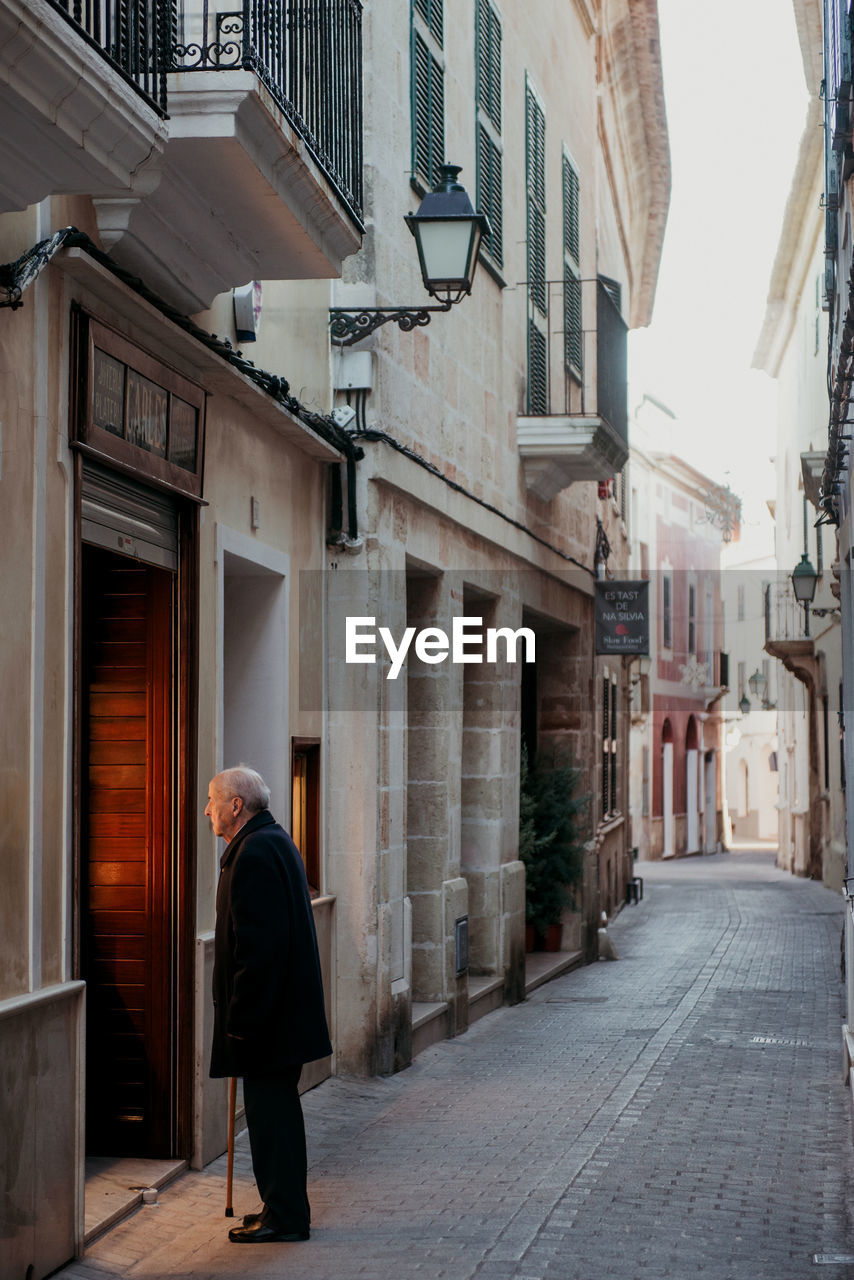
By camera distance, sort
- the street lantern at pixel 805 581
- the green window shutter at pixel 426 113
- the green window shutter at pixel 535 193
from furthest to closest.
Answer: the street lantern at pixel 805 581 → the green window shutter at pixel 535 193 → the green window shutter at pixel 426 113

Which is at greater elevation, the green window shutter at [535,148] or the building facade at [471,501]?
the green window shutter at [535,148]

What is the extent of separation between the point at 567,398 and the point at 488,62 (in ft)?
10.4

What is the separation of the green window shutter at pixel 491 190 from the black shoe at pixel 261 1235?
9.03m

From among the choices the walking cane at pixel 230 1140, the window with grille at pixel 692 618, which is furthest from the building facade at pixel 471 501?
the window with grille at pixel 692 618

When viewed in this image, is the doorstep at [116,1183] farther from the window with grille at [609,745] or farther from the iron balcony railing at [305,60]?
the window with grille at [609,745]

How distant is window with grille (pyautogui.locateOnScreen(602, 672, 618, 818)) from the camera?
74.8 feet

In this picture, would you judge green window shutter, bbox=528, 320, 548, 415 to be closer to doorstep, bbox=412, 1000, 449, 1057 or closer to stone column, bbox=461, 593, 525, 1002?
stone column, bbox=461, 593, 525, 1002

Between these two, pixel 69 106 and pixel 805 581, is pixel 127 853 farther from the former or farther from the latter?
pixel 805 581

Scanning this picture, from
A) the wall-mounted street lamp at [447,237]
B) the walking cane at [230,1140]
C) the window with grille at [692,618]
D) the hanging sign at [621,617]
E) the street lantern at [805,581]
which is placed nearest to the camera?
the walking cane at [230,1140]

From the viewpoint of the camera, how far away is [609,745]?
2364cm

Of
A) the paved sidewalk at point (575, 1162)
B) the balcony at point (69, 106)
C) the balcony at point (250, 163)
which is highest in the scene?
the balcony at point (250, 163)

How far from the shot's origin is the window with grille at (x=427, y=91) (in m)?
12.0

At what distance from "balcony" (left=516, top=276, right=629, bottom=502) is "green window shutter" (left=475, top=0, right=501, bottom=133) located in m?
1.52

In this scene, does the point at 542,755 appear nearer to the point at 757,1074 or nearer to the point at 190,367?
the point at 757,1074
